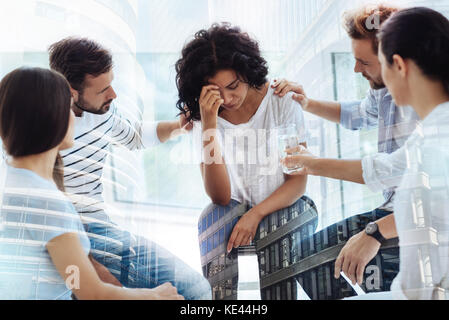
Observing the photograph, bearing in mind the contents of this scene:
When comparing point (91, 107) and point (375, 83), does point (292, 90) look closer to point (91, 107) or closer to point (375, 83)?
point (375, 83)

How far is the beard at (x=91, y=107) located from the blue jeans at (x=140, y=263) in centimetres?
38

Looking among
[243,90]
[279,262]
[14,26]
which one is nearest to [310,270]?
[279,262]

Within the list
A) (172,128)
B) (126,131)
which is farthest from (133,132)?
(172,128)

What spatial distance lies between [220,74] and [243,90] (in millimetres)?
94

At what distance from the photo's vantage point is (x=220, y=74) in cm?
155

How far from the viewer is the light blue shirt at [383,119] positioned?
1500mm

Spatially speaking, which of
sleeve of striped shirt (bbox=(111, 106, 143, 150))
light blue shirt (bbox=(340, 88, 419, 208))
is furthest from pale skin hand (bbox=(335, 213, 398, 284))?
sleeve of striped shirt (bbox=(111, 106, 143, 150))

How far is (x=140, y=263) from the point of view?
1.57 meters

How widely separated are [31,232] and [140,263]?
0.36 meters

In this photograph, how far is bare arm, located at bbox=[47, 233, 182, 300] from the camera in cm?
141

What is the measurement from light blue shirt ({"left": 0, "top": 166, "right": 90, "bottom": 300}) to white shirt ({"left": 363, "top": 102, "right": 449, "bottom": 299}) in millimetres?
993

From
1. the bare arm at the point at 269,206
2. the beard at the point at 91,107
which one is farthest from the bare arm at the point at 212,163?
the beard at the point at 91,107

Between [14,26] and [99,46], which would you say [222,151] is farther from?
[14,26]

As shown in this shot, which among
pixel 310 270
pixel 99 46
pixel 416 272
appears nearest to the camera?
pixel 416 272
